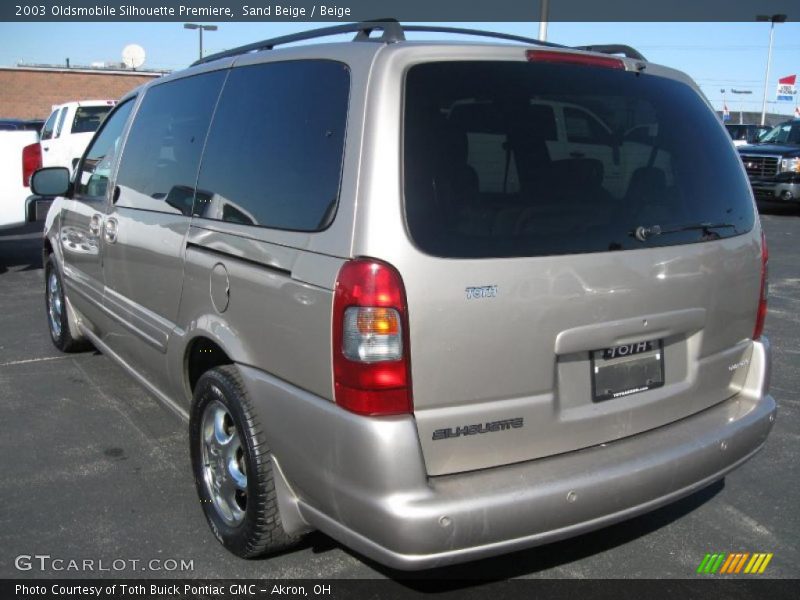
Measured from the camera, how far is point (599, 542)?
129 inches

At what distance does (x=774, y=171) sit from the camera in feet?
54.2

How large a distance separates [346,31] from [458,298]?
1249 millimetres

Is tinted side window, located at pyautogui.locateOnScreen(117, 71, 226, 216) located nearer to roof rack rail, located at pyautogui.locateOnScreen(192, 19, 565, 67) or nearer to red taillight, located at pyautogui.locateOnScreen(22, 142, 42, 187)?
roof rack rail, located at pyautogui.locateOnScreen(192, 19, 565, 67)

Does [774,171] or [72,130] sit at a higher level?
[72,130]

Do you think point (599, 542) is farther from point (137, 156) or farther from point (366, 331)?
point (137, 156)

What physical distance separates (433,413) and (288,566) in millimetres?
1114

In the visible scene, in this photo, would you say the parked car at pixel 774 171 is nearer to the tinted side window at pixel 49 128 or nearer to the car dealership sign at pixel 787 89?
the tinted side window at pixel 49 128

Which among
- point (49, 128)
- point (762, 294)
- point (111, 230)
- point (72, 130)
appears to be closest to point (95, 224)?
point (111, 230)

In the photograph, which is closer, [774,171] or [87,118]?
[774,171]

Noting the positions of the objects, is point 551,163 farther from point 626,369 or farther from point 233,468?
point 233,468

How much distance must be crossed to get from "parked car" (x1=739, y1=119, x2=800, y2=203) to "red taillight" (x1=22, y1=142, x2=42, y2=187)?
1295cm

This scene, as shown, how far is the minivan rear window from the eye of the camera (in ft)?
8.05
